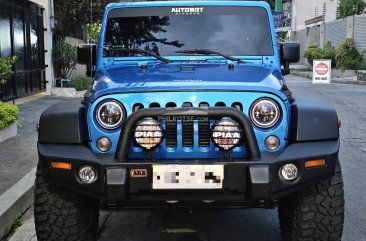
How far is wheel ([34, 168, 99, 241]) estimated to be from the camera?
3508 millimetres

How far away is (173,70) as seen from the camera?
13.3ft

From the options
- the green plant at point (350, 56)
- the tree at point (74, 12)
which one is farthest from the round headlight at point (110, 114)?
the green plant at point (350, 56)

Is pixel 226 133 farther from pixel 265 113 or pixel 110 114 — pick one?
pixel 110 114

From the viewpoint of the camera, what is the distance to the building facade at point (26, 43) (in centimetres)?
1356

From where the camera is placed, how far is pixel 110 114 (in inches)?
135

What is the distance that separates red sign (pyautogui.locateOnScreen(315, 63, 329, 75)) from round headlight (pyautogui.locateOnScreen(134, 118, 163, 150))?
2241cm

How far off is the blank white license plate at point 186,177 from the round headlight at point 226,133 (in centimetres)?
19

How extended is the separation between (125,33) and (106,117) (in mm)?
1544

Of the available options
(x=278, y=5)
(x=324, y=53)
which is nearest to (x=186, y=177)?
(x=324, y=53)

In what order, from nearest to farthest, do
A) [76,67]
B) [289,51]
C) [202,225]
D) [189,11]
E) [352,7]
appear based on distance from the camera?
[202,225]
[189,11]
[289,51]
[76,67]
[352,7]

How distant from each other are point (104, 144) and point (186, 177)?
61 cm

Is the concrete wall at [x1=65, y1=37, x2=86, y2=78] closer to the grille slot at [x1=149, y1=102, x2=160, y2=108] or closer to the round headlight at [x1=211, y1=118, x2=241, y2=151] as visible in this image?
the grille slot at [x1=149, y1=102, x2=160, y2=108]

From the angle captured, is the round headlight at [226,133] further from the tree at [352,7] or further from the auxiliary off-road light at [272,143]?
the tree at [352,7]

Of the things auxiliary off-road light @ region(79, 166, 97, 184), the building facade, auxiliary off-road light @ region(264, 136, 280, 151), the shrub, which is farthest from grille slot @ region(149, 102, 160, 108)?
the shrub
